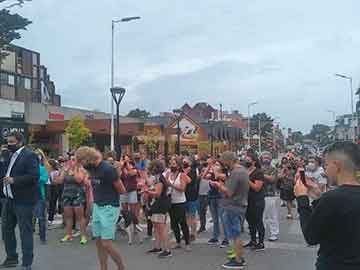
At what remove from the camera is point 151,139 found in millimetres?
47406

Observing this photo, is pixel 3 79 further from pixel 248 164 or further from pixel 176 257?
pixel 176 257

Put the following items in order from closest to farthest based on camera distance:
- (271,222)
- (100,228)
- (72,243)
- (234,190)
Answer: (100,228), (234,190), (72,243), (271,222)

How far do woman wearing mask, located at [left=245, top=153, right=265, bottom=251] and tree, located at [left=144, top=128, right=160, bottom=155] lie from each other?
3502 centimetres

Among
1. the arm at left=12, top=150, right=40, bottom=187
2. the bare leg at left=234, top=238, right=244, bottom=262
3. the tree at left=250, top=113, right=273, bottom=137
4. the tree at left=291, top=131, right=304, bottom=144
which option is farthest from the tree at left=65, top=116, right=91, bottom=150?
the tree at left=291, top=131, right=304, bottom=144

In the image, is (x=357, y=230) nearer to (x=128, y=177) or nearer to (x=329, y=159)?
(x=329, y=159)

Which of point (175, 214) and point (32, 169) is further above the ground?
point (32, 169)

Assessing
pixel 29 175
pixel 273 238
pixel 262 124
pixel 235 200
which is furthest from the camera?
pixel 262 124

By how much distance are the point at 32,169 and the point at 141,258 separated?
2.59m

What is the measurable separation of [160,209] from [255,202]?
1.81m

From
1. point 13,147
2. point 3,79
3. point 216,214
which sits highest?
point 3,79

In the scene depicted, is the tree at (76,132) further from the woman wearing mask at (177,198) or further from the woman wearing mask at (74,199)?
the woman wearing mask at (177,198)

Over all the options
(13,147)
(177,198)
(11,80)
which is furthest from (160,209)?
(11,80)

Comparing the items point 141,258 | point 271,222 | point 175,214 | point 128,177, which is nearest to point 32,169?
point 141,258

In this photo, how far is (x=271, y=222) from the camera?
37.1ft
